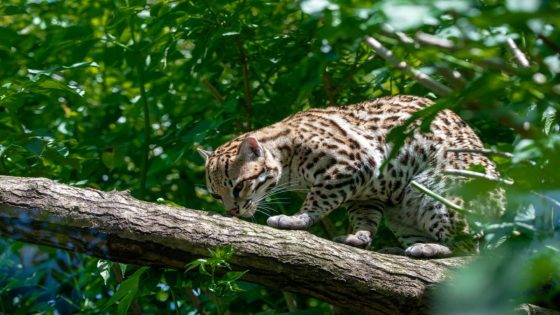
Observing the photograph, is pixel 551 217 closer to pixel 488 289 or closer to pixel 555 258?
pixel 555 258

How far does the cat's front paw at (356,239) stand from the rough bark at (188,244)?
1150 mm

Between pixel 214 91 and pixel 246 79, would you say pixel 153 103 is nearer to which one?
pixel 214 91

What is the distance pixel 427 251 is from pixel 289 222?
0.89m

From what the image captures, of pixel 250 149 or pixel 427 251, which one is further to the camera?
pixel 250 149

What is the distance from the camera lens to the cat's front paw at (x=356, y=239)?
5.48 metres

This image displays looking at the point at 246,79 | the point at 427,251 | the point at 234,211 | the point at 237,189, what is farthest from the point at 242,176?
the point at 427,251

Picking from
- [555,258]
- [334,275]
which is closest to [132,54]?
[334,275]

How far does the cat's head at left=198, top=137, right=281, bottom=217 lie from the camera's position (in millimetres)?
6020

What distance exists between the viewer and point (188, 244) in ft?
13.9

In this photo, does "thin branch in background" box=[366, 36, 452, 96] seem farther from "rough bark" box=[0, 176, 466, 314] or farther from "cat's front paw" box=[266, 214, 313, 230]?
"cat's front paw" box=[266, 214, 313, 230]

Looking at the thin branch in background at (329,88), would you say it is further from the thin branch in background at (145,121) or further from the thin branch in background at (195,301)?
the thin branch in background at (195,301)

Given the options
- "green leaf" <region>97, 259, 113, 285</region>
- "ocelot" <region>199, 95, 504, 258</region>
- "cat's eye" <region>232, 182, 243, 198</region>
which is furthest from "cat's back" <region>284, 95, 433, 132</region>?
"green leaf" <region>97, 259, 113, 285</region>

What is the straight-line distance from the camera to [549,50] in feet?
6.04

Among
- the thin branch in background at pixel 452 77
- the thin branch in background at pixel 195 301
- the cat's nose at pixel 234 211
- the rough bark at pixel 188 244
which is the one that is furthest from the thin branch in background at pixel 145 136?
the thin branch in background at pixel 452 77
